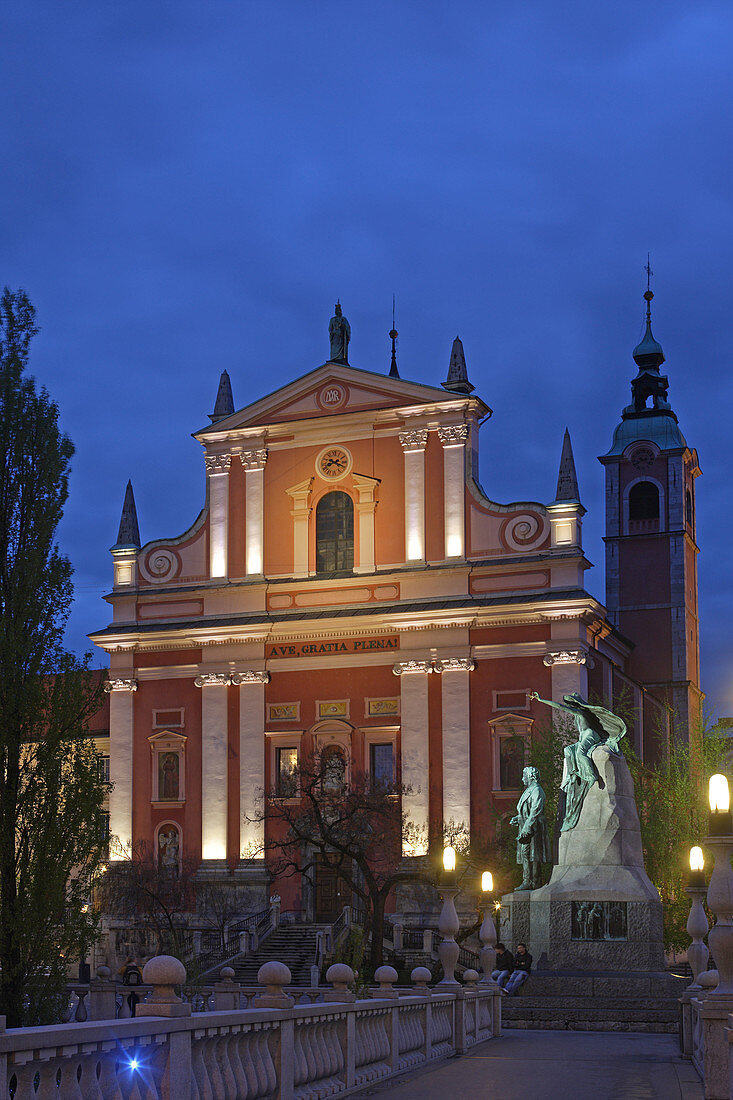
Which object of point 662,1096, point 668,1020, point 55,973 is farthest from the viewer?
point 668,1020

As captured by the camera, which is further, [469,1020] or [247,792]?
[247,792]

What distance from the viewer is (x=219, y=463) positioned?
162 feet

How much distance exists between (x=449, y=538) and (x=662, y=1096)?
33247mm

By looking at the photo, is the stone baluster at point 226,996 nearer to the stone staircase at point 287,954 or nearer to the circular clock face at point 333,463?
the stone staircase at point 287,954

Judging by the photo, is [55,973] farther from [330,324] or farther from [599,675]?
[330,324]

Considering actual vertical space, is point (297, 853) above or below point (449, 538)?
below

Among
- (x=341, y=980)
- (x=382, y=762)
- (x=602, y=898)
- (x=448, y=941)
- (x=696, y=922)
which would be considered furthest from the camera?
(x=382, y=762)

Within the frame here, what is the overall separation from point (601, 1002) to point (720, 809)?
10.0 metres

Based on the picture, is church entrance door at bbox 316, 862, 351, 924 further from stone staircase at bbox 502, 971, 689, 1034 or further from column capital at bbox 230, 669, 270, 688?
stone staircase at bbox 502, 971, 689, 1034

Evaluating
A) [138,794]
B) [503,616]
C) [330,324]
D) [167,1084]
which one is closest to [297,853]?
[138,794]

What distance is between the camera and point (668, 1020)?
20281mm

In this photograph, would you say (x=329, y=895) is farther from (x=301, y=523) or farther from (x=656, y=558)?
(x=656, y=558)

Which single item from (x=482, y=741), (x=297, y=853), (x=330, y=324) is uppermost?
(x=330, y=324)

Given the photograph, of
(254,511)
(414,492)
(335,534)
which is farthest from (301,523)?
(414,492)
